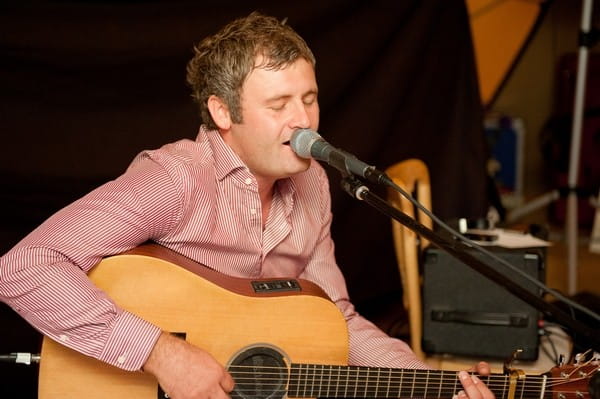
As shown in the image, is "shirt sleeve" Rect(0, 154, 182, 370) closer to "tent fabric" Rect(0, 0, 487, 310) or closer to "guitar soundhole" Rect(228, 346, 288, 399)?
"guitar soundhole" Rect(228, 346, 288, 399)

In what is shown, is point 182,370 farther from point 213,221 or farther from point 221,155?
point 221,155

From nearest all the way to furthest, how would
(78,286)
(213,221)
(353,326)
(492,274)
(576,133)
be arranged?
(492,274) < (78,286) < (213,221) < (353,326) < (576,133)

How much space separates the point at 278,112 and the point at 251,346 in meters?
0.48

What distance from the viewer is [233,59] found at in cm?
182

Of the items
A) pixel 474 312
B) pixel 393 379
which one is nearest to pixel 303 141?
pixel 393 379

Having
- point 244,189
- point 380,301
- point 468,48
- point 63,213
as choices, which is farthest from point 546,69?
point 63,213

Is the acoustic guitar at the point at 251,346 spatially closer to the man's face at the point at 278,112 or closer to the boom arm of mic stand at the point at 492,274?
the man's face at the point at 278,112

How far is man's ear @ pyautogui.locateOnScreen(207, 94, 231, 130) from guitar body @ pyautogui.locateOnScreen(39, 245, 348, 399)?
312mm

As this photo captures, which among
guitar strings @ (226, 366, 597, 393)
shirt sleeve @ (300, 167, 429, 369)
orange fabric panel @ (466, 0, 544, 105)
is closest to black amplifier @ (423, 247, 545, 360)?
shirt sleeve @ (300, 167, 429, 369)

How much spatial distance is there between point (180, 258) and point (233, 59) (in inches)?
17.0

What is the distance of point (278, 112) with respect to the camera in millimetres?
1785

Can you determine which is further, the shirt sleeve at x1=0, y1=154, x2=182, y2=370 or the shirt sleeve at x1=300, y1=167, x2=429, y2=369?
the shirt sleeve at x1=300, y1=167, x2=429, y2=369

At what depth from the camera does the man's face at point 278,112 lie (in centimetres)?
177

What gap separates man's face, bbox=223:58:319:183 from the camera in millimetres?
1771
